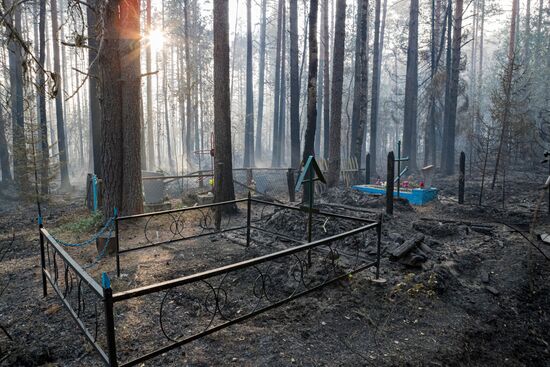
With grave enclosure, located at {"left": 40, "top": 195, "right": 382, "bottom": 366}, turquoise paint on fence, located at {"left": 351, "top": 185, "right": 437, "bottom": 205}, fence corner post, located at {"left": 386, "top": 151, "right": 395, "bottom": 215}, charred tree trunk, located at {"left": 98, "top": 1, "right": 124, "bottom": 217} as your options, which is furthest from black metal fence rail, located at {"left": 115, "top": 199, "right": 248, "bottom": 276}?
turquoise paint on fence, located at {"left": 351, "top": 185, "right": 437, "bottom": 205}

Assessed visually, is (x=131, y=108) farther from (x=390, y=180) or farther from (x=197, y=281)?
(x=390, y=180)

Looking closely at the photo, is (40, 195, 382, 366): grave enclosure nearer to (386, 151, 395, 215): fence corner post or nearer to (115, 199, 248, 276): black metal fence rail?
(115, 199, 248, 276): black metal fence rail

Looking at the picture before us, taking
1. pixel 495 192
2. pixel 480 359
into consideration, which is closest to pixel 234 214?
pixel 480 359

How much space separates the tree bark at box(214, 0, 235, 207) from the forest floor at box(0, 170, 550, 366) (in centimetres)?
309

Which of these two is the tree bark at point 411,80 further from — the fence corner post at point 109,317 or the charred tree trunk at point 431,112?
the fence corner post at point 109,317

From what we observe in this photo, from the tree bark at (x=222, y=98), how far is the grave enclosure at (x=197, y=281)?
207 cm

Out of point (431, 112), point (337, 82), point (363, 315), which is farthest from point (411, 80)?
point (363, 315)

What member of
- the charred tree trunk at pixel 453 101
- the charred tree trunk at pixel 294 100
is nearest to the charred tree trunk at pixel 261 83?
the charred tree trunk at pixel 294 100

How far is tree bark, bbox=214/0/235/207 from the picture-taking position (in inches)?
401

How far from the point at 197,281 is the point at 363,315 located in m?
A: 2.14

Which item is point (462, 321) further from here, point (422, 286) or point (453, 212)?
point (453, 212)

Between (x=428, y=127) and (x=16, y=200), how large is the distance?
24.4m

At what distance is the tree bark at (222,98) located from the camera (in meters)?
10.2

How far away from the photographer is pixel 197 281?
151 inches
